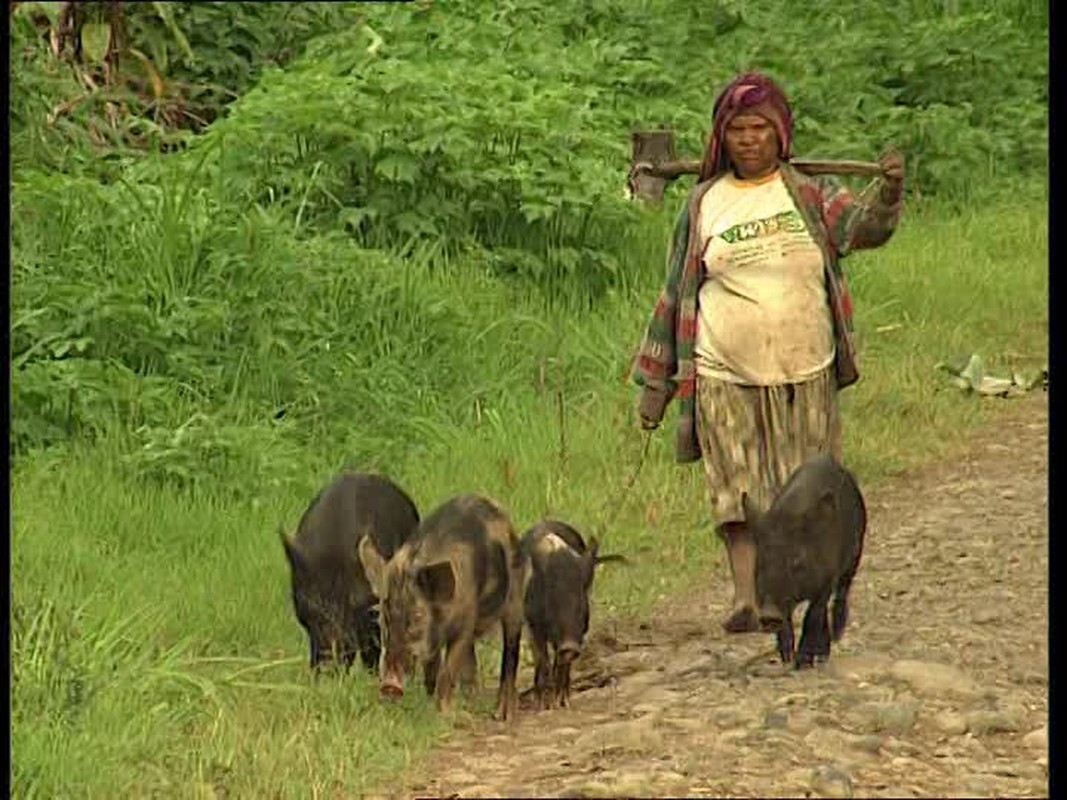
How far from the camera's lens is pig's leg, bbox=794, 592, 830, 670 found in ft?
27.1

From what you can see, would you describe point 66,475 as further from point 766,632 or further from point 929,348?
point 929,348

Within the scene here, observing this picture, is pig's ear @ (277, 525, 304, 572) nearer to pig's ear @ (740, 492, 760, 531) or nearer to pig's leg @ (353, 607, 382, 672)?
pig's leg @ (353, 607, 382, 672)

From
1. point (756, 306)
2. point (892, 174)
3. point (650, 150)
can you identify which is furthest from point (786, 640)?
point (650, 150)

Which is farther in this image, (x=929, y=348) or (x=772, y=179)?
(x=929, y=348)

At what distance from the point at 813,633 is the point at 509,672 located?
979 millimetres

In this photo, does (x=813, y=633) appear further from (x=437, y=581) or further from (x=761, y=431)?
(x=437, y=581)

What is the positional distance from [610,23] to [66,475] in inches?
220

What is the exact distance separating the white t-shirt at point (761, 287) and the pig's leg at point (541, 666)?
1.21m

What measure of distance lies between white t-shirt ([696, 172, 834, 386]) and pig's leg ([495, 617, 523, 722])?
1322mm

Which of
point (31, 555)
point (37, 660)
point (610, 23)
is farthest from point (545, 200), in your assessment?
point (37, 660)

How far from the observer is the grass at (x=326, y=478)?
7.66m

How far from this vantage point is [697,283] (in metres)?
8.85

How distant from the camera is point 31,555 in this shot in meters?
9.70

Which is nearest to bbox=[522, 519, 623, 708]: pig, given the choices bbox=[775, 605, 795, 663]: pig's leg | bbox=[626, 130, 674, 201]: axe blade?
bbox=[775, 605, 795, 663]: pig's leg
